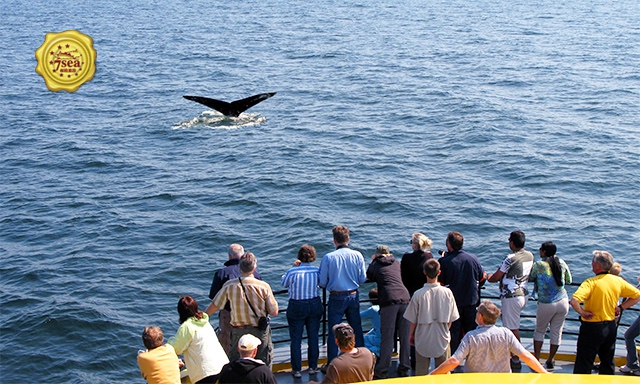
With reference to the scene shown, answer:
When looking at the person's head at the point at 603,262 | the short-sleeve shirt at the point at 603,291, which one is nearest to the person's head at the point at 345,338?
the short-sleeve shirt at the point at 603,291

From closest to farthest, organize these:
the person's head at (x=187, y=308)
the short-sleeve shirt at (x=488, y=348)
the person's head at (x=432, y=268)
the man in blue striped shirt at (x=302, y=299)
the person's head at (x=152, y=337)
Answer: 1. the person's head at (x=152, y=337)
2. the short-sleeve shirt at (x=488, y=348)
3. the person's head at (x=187, y=308)
4. the person's head at (x=432, y=268)
5. the man in blue striped shirt at (x=302, y=299)

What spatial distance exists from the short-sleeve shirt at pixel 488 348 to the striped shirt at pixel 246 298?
2304 millimetres

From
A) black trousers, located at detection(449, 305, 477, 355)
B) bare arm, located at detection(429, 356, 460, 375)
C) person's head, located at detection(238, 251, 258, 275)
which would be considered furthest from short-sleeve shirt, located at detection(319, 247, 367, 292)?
bare arm, located at detection(429, 356, 460, 375)

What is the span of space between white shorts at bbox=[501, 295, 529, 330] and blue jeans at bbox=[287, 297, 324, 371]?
2305 mm

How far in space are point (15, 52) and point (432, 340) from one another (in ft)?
177

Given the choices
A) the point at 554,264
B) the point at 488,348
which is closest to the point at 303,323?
the point at 488,348

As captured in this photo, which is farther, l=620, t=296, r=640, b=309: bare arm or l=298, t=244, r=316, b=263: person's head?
l=298, t=244, r=316, b=263: person's head

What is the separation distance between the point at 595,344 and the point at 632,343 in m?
1.06

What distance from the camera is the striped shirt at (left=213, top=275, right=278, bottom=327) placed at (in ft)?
31.9

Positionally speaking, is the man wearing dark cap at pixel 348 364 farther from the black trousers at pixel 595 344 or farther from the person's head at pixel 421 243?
the black trousers at pixel 595 344

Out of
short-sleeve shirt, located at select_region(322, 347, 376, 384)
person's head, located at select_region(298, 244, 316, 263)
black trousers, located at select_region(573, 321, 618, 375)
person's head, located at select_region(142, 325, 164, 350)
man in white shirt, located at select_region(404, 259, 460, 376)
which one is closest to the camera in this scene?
short-sleeve shirt, located at select_region(322, 347, 376, 384)

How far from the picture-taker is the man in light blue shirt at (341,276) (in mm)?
10320

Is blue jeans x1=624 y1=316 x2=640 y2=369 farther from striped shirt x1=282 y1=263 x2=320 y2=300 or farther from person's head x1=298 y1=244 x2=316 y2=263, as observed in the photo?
person's head x1=298 y1=244 x2=316 y2=263

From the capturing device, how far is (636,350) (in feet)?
36.2
